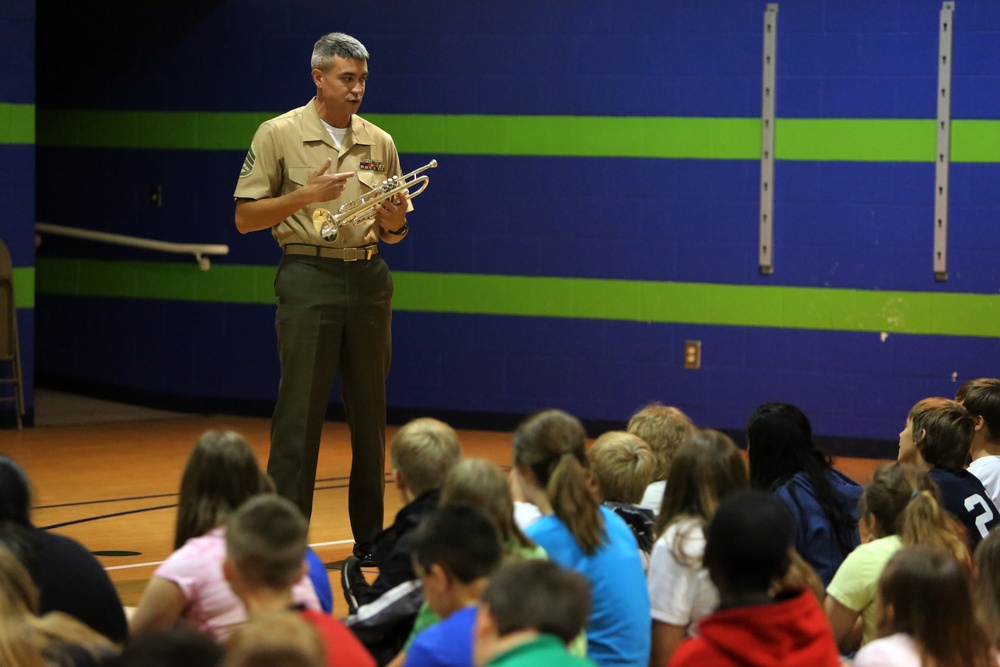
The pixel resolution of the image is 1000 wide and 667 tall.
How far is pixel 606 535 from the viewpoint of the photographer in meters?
3.06

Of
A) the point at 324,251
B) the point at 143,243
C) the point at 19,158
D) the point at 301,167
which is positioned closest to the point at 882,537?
the point at 324,251

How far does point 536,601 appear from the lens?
85.4 inches

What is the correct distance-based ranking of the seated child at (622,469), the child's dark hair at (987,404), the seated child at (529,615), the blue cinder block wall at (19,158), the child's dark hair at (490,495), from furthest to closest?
1. the blue cinder block wall at (19,158)
2. the child's dark hair at (987,404)
3. the seated child at (622,469)
4. the child's dark hair at (490,495)
5. the seated child at (529,615)

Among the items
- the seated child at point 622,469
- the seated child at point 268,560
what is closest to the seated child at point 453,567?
the seated child at point 268,560

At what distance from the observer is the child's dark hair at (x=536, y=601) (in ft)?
7.10

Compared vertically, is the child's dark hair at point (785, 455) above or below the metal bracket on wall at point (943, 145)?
below

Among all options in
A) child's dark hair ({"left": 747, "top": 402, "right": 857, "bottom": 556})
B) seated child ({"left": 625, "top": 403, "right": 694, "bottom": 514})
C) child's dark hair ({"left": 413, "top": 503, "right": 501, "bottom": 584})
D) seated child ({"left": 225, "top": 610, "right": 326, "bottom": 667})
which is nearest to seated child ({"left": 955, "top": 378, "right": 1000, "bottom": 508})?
→ child's dark hair ({"left": 747, "top": 402, "right": 857, "bottom": 556})

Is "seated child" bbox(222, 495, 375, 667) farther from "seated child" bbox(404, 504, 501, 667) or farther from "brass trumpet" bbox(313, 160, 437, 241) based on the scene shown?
"brass trumpet" bbox(313, 160, 437, 241)

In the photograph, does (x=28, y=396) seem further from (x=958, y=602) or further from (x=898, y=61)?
(x=958, y=602)

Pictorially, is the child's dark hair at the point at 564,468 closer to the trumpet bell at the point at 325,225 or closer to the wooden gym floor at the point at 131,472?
the wooden gym floor at the point at 131,472

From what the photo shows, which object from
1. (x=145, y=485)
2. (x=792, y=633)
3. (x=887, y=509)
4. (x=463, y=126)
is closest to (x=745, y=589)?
(x=792, y=633)

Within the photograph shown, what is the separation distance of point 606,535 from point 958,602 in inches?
29.5

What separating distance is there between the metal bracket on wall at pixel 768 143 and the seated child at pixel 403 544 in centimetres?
478

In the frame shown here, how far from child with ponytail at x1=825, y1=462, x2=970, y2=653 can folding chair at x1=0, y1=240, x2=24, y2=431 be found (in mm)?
5823
